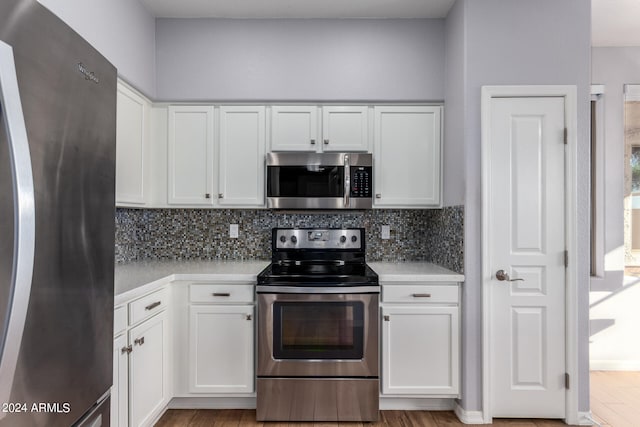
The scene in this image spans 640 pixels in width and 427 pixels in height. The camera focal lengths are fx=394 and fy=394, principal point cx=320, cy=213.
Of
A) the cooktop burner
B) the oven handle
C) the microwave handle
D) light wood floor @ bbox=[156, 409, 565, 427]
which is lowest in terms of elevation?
light wood floor @ bbox=[156, 409, 565, 427]

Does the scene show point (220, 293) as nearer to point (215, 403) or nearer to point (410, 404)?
point (215, 403)

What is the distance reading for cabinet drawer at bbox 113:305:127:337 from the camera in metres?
1.81

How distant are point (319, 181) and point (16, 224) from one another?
2.14m

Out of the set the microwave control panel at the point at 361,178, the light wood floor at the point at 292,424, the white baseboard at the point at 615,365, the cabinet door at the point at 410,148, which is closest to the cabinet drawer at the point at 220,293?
the light wood floor at the point at 292,424

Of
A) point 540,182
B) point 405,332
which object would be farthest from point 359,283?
point 540,182

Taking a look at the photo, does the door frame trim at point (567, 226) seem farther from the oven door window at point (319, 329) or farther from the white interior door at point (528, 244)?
the oven door window at point (319, 329)

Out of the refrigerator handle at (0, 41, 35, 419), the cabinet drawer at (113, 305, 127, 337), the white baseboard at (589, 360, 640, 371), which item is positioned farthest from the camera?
the white baseboard at (589, 360, 640, 371)

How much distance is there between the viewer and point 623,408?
103 inches

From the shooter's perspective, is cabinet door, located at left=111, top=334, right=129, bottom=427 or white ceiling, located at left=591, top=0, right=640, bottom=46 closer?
cabinet door, located at left=111, top=334, right=129, bottom=427

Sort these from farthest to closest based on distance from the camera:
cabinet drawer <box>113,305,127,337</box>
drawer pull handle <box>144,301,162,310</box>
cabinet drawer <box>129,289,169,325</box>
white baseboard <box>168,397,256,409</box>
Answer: white baseboard <box>168,397,256,409</box> → drawer pull handle <box>144,301,162,310</box> → cabinet drawer <box>129,289,169,325</box> → cabinet drawer <box>113,305,127,337</box>

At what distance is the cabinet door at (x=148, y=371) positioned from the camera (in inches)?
79.4

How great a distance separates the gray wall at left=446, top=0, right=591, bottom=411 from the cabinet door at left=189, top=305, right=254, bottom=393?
137 cm

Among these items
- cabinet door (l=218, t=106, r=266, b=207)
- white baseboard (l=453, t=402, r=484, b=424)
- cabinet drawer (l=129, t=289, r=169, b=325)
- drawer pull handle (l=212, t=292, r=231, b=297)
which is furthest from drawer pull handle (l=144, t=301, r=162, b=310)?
white baseboard (l=453, t=402, r=484, b=424)

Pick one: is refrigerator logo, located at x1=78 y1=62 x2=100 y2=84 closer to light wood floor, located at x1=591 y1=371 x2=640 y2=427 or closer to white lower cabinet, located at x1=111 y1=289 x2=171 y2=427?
white lower cabinet, located at x1=111 y1=289 x2=171 y2=427
